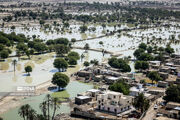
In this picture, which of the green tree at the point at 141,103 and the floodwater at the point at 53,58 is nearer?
the green tree at the point at 141,103

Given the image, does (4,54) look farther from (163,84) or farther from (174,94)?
(174,94)

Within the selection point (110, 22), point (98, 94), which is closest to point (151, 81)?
point (98, 94)

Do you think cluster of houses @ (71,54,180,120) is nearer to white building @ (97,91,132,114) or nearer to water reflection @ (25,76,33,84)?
white building @ (97,91,132,114)

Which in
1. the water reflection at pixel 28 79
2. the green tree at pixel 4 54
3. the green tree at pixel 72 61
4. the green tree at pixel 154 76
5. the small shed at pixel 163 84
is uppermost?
A: the green tree at pixel 4 54

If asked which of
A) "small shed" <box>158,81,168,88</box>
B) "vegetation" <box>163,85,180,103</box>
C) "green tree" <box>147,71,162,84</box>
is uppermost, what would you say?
"green tree" <box>147,71,162,84</box>

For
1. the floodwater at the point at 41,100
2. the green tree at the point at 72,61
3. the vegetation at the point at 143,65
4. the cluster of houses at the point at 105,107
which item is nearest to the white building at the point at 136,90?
the cluster of houses at the point at 105,107

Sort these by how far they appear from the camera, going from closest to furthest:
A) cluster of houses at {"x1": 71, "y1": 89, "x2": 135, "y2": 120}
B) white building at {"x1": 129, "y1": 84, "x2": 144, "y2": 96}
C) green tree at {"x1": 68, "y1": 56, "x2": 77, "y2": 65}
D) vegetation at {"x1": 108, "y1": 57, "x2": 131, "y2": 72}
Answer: cluster of houses at {"x1": 71, "y1": 89, "x2": 135, "y2": 120}, white building at {"x1": 129, "y1": 84, "x2": 144, "y2": 96}, vegetation at {"x1": 108, "y1": 57, "x2": 131, "y2": 72}, green tree at {"x1": 68, "y1": 56, "x2": 77, "y2": 65}

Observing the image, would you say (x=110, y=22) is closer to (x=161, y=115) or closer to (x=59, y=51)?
(x=59, y=51)

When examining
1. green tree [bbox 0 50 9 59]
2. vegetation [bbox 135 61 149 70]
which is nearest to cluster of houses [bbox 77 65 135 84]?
vegetation [bbox 135 61 149 70]

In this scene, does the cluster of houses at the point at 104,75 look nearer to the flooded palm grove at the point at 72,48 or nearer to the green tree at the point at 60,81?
the flooded palm grove at the point at 72,48
